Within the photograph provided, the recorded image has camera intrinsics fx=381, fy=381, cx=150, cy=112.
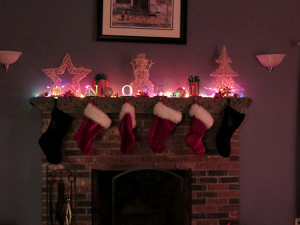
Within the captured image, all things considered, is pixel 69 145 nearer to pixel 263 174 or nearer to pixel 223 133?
pixel 223 133

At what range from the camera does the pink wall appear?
10.3ft

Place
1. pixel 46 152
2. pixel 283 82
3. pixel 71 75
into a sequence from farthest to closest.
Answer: pixel 283 82 < pixel 71 75 < pixel 46 152

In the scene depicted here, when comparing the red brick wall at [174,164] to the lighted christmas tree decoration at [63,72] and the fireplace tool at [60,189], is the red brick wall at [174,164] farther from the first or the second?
the lighted christmas tree decoration at [63,72]

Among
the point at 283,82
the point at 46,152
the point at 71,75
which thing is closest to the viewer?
the point at 46,152

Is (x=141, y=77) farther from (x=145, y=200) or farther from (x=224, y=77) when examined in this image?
(x=145, y=200)

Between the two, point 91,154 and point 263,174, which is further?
point 263,174

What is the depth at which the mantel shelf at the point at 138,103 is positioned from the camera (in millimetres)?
3010

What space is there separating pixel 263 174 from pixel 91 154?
60.0 inches

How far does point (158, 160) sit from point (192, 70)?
83cm

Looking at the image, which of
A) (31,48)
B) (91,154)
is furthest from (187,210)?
(31,48)

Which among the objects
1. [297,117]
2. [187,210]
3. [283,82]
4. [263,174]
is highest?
[283,82]

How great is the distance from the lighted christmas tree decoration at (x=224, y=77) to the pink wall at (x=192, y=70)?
0.30 feet

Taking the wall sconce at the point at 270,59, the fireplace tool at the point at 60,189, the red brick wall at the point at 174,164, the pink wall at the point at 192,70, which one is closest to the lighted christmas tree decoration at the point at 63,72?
the pink wall at the point at 192,70

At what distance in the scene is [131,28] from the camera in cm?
321
